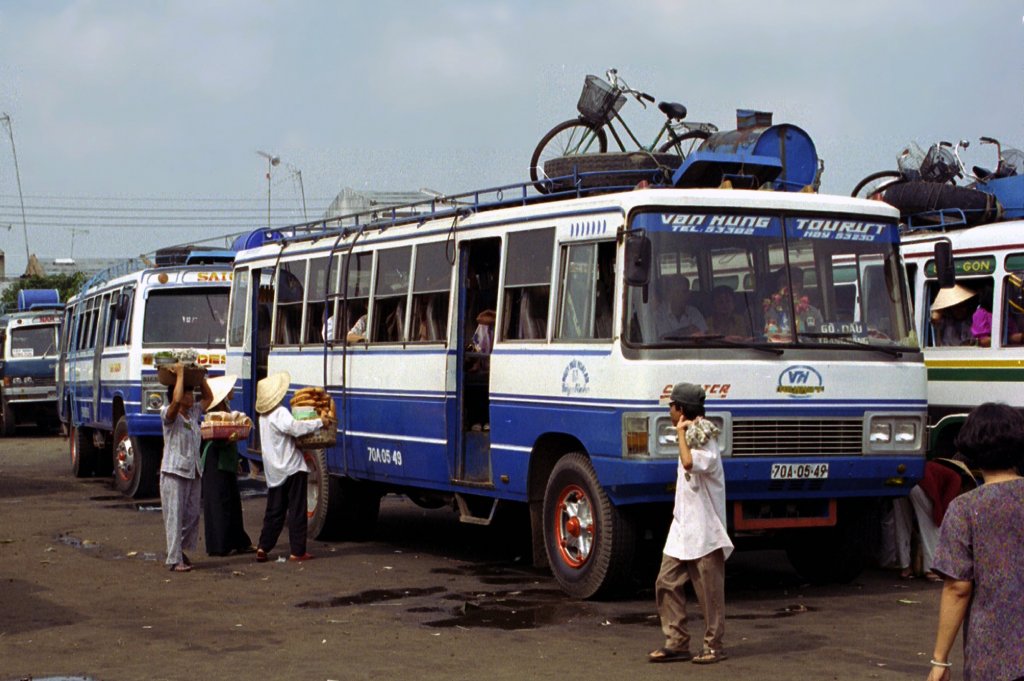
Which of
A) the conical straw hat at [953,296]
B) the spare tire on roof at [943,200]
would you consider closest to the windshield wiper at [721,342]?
the conical straw hat at [953,296]

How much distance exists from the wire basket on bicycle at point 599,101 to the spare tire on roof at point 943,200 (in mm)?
3370

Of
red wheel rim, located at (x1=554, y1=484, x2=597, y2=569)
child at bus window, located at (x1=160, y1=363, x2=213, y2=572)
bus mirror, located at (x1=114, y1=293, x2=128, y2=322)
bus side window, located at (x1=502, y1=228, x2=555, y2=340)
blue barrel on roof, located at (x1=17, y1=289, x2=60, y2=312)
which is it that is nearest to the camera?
red wheel rim, located at (x1=554, y1=484, x2=597, y2=569)

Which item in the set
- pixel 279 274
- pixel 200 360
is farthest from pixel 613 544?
pixel 200 360

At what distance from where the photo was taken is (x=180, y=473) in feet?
43.8

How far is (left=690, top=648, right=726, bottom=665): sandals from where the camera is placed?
28.6 ft

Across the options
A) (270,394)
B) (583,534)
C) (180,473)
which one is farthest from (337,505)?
(583,534)

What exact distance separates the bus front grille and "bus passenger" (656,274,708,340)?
70 cm

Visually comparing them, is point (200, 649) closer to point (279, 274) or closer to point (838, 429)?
point (838, 429)

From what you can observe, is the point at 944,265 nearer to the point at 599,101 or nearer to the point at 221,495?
the point at 599,101

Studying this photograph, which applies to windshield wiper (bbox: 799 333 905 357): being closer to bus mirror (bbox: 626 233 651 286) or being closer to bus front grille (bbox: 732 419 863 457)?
bus front grille (bbox: 732 419 863 457)

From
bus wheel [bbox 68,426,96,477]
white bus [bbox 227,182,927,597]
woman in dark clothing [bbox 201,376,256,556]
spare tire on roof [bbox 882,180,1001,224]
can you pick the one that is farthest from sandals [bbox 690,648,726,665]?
bus wheel [bbox 68,426,96,477]

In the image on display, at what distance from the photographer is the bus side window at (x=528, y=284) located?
1178 cm

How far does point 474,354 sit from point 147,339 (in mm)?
7955

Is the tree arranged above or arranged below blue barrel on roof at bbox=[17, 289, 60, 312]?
above
